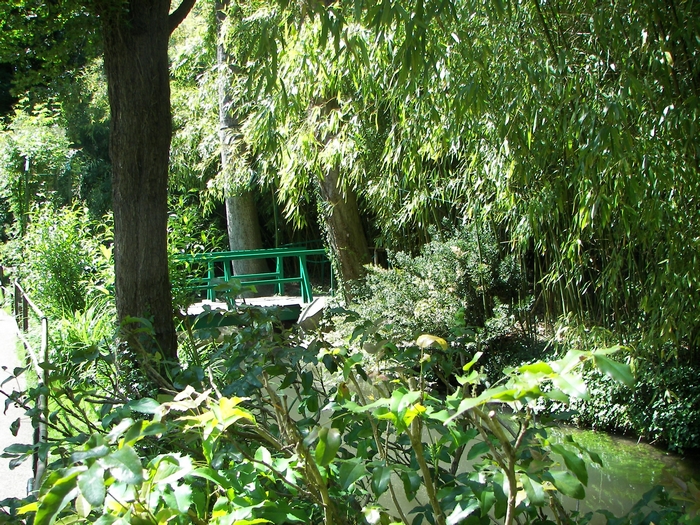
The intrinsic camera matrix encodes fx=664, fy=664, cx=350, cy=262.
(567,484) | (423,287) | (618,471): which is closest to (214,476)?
(567,484)

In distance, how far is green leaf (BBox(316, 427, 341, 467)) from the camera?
1.00 meters

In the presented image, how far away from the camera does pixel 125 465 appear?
→ 840 millimetres

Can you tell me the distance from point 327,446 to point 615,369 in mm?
431

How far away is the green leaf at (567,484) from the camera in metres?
1.03

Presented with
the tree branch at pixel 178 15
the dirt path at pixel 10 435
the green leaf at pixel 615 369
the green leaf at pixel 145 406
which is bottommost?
the dirt path at pixel 10 435

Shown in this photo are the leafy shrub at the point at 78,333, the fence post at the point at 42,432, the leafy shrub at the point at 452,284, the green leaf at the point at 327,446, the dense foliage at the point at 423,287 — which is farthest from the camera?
the leafy shrub at the point at 452,284

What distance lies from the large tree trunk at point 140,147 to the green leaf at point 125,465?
2.45 meters

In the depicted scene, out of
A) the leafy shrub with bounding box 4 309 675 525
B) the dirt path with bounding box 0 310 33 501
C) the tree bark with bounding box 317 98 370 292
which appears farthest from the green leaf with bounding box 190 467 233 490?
the tree bark with bounding box 317 98 370 292

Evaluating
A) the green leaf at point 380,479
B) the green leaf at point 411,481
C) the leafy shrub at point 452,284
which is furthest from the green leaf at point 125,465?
the leafy shrub at point 452,284

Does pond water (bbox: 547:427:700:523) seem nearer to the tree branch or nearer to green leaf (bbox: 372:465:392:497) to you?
green leaf (bbox: 372:465:392:497)

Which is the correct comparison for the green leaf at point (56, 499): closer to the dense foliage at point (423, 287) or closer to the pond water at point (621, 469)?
the dense foliage at point (423, 287)

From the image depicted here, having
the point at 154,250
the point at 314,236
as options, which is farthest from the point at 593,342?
the point at 314,236

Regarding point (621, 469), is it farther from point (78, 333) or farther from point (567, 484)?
point (78, 333)

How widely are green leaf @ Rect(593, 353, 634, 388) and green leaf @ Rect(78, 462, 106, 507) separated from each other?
0.64m
